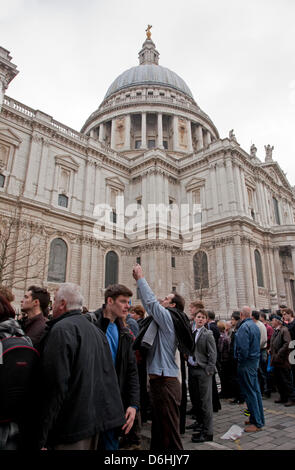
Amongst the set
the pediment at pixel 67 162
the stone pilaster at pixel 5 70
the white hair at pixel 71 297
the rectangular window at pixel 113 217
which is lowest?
the white hair at pixel 71 297

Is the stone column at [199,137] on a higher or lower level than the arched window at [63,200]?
higher

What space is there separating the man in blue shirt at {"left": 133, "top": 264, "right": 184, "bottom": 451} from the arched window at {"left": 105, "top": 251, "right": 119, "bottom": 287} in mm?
25303

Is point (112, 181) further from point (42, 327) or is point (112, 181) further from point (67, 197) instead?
point (42, 327)

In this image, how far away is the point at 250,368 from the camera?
5.80 metres

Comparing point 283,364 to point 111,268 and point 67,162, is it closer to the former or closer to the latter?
point 111,268

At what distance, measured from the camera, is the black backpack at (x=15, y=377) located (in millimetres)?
2080

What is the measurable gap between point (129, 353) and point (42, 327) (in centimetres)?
104

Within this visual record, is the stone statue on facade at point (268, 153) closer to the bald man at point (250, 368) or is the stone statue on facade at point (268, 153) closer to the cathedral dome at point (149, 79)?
the cathedral dome at point (149, 79)

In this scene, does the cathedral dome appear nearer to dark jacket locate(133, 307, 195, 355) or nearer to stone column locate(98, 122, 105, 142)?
stone column locate(98, 122, 105, 142)

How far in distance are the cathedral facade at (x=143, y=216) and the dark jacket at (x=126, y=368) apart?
19.4 meters

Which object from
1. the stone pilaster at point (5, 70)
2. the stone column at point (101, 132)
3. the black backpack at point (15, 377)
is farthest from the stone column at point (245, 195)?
the black backpack at point (15, 377)

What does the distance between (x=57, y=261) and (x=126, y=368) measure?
23290mm

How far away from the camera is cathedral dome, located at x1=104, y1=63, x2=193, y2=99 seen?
1967 inches
